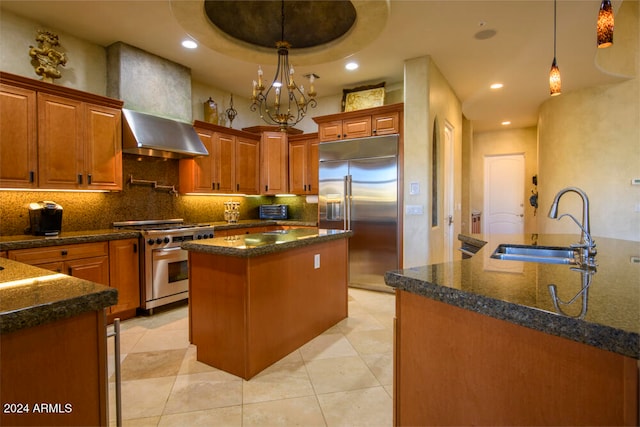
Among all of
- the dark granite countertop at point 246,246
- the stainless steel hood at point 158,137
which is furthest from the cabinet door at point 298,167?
the dark granite countertop at point 246,246

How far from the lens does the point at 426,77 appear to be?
3855 millimetres

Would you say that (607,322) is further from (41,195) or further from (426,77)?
(41,195)

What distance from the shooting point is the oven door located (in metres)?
3.48

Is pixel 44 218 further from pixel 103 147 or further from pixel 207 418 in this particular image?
pixel 207 418

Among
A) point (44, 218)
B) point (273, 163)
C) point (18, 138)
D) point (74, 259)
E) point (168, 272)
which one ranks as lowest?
point (168, 272)

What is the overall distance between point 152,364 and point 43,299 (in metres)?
1.81

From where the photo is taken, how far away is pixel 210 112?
4824 millimetres

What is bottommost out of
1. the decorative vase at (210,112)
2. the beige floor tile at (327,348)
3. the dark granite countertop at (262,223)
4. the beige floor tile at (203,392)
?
the beige floor tile at (203,392)

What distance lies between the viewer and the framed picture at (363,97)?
15.3 ft

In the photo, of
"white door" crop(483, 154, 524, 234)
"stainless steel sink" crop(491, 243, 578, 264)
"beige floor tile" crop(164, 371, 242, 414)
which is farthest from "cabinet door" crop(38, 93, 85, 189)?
"white door" crop(483, 154, 524, 234)

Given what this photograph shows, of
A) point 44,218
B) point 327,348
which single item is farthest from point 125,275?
point 327,348

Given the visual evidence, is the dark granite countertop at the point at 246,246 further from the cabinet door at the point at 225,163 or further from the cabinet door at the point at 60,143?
the cabinet door at the point at 225,163

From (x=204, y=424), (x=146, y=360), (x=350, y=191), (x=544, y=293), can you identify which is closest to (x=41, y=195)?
(x=146, y=360)

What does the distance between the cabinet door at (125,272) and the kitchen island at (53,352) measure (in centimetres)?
231
